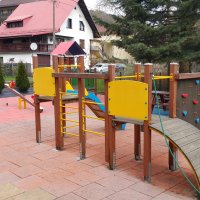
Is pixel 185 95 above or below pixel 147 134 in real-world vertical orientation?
above

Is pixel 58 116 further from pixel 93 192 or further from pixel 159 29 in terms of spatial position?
pixel 159 29

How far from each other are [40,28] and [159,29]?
78.6ft

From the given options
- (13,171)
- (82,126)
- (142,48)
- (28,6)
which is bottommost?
(13,171)

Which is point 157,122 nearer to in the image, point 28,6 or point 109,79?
point 109,79

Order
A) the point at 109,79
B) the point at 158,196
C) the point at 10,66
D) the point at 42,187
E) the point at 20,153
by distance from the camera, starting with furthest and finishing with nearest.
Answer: the point at 10,66
the point at 20,153
the point at 109,79
the point at 42,187
the point at 158,196

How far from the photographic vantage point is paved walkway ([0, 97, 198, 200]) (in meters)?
3.49

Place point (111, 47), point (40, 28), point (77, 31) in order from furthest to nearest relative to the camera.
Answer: point (77, 31) < point (40, 28) < point (111, 47)

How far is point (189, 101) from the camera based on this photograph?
13.8 feet

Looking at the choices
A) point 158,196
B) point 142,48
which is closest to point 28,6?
point 142,48

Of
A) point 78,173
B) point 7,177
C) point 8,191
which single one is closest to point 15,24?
point 7,177

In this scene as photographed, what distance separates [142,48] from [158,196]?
7332mm

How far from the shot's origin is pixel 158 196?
3410mm

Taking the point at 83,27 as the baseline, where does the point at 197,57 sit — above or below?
below

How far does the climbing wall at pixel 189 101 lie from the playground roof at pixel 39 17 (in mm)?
28530
